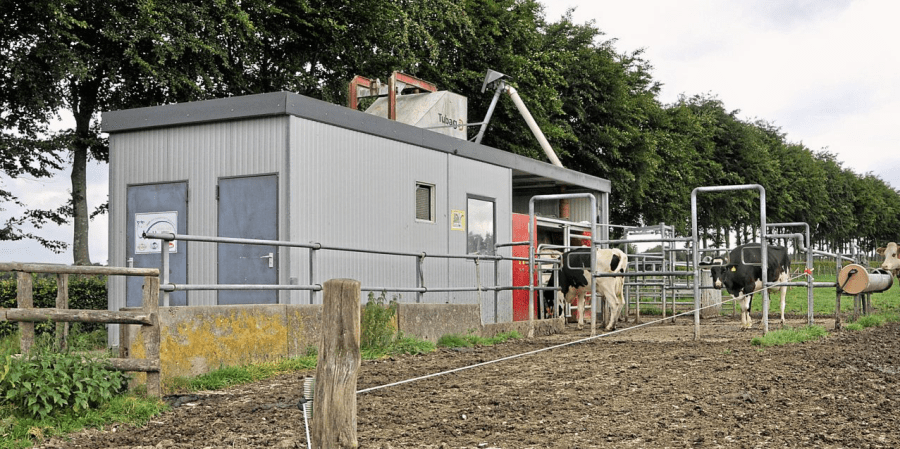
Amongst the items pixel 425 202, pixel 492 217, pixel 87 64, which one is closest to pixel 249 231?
pixel 425 202

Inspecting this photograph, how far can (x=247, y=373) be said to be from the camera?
9.24 metres

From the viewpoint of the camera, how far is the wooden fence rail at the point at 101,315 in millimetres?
7559

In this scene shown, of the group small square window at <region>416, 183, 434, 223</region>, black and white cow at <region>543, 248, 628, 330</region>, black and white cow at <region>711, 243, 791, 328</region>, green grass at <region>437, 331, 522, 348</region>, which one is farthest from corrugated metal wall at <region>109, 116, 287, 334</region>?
black and white cow at <region>711, 243, 791, 328</region>

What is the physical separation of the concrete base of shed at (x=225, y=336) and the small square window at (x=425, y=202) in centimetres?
290

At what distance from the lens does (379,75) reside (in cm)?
2605

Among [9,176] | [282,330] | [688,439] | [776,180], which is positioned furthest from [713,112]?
[688,439]

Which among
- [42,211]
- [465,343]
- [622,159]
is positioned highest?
[622,159]

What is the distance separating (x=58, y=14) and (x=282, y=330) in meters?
11.1

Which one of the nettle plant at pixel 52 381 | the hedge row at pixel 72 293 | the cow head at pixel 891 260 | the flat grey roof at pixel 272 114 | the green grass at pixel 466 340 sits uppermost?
the flat grey roof at pixel 272 114

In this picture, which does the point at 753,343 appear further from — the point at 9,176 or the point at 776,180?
the point at 776,180

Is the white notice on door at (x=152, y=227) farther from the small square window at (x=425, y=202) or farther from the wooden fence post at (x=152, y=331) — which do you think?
the wooden fence post at (x=152, y=331)

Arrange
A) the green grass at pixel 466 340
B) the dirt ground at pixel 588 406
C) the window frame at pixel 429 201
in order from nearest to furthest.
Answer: the dirt ground at pixel 588 406 < the green grass at pixel 466 340 < the window frame at pixel 429 201

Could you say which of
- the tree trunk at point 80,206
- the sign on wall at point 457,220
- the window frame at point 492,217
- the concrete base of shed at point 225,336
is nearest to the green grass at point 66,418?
the concrete base of shed at point 225,336

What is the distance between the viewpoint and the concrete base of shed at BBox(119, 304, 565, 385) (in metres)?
8.69
